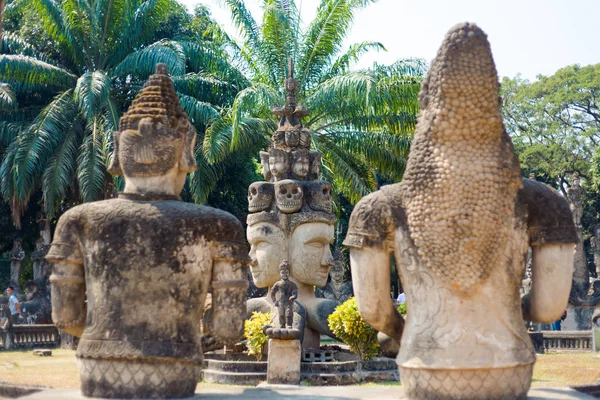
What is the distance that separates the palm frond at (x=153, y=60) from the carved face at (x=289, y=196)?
387 inches

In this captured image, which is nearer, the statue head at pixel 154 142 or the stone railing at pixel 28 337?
the statue head at pixel 154 142

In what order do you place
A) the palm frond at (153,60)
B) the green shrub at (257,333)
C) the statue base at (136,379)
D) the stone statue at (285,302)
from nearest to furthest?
the statue base at (136,379), the stone statue at (285,302), the green shrub at (257,333), the palm frond at (153,60)

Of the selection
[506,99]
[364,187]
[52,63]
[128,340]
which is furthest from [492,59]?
[506,99]

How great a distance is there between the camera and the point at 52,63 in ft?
85.0

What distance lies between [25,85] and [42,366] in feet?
40.6

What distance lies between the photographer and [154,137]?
7.03 m

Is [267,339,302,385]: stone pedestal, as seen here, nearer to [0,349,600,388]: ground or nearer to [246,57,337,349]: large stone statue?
[0,349,600,388]: ground

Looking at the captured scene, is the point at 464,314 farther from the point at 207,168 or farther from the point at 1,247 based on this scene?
the point at 1,247

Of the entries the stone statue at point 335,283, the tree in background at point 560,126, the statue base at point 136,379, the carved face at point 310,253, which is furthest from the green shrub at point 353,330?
the tree in background at point 560,126

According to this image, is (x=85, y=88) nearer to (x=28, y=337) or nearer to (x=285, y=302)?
(x=28, y=337)

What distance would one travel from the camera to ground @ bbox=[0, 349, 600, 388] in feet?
41.9

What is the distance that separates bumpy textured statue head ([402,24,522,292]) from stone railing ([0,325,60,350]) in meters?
16.4

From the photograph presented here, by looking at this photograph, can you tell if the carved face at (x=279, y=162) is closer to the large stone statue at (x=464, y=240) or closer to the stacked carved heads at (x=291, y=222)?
the stacked carved heads at (x=291, y=222)

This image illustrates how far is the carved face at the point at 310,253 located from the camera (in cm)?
1459
